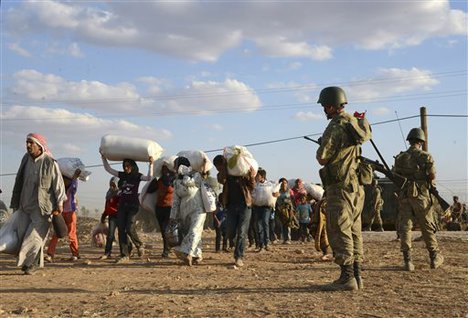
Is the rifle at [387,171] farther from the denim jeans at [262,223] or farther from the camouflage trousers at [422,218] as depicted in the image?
the denim jeans at [262,223]

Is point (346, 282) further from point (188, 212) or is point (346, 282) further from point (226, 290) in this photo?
point (188, 212)

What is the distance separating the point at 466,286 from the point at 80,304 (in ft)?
13.9

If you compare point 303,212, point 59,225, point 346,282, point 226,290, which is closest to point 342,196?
point 346,282

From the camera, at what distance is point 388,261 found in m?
9.73

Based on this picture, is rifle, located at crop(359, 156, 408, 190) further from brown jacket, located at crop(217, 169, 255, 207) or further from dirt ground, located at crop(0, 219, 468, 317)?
brown jacket, located at crop(217, 169, 255, 207)

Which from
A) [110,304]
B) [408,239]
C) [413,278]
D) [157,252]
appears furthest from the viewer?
[157,252]

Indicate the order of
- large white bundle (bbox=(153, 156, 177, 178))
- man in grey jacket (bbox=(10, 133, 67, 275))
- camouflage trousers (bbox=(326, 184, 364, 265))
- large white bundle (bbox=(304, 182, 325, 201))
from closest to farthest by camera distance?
camouflage trousers (bbox=(326, 184, 364, 265)) < man in grey jacket (bbox=(10, 133, 67, 275)) < large white bundle (bbox=(153, 156, 177, 178)) < large white bundle (bbox=(304, 182, 325, 201))

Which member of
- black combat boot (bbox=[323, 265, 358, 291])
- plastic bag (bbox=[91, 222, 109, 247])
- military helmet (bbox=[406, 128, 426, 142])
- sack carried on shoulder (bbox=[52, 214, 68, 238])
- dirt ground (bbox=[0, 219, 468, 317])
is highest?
military helmet (bbox=[406, 128, 426, 142])

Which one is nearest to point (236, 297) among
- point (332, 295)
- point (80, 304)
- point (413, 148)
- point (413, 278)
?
point (332, 295)

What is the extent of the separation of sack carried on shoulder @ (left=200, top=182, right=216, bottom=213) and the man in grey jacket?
83.5 inches

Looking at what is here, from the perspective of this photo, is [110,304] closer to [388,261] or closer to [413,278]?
[413,278]

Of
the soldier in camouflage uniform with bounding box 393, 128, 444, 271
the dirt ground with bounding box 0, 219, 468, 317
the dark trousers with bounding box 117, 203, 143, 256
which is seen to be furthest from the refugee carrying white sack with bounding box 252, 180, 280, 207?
the soldier in camouflage uniform with bounding box 393, 128, 444, 271

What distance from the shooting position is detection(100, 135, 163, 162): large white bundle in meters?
10.1

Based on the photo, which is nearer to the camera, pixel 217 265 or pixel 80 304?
pixel 80 304
